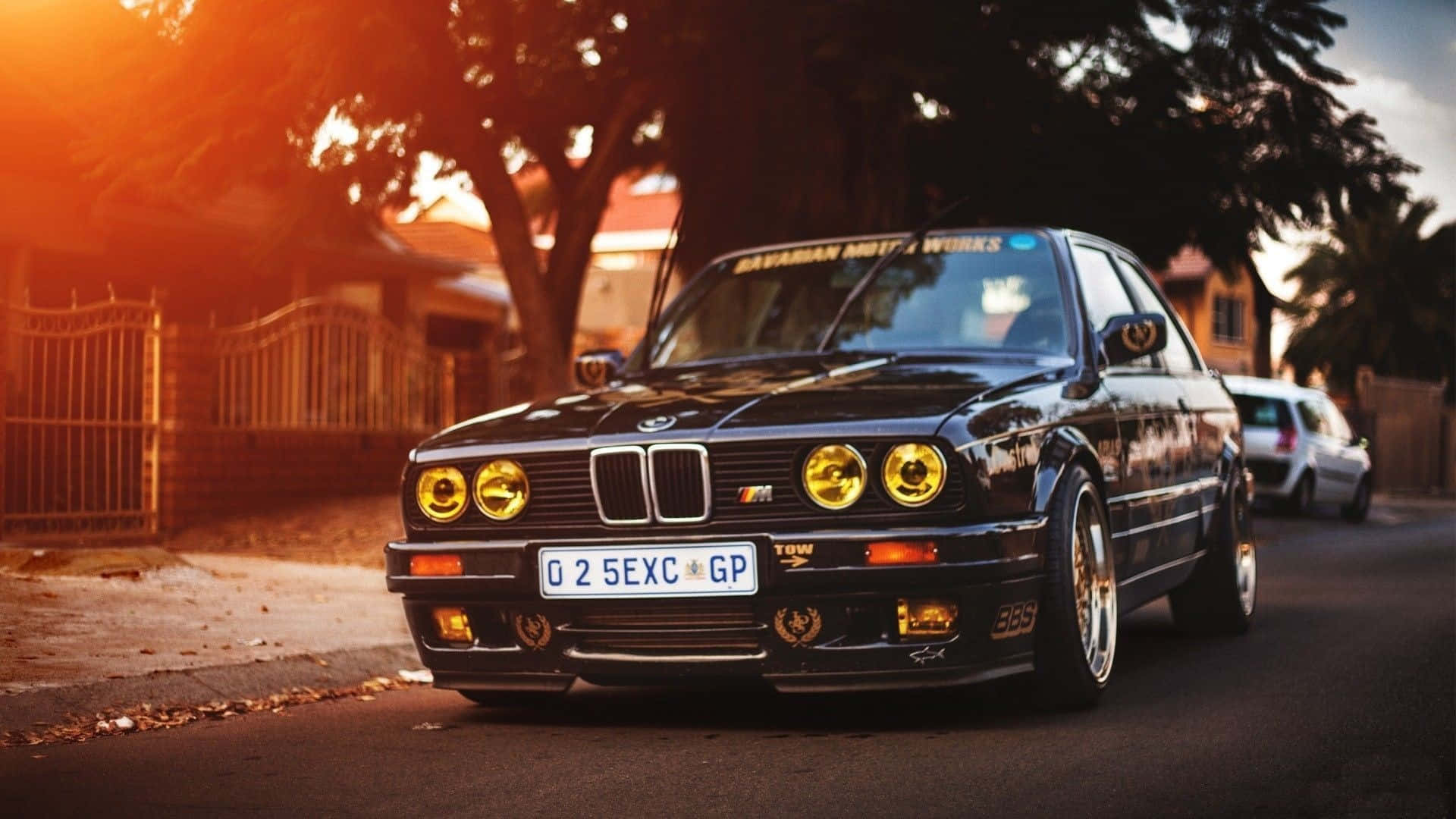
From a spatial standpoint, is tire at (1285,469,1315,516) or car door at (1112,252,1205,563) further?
tire at (1285,469,1315,516)

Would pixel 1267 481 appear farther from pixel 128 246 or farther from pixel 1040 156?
pixel 128 246

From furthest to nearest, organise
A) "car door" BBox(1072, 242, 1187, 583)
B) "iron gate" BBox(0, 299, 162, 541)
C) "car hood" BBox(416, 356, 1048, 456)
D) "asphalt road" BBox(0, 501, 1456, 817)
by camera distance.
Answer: "iron gate" BBox(0, 299, 162, 541)
"car door" BBox(1072, 242, 1187, 583)
"car hood" BBox(416, 356, 1048, 456)
"asphalt road" BBox(0, 501, 1456, 817)

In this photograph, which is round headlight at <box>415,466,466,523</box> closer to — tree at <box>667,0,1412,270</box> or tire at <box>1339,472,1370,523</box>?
tree at <box>667,0,1412,270</box>

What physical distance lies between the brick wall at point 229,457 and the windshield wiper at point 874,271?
7.83m

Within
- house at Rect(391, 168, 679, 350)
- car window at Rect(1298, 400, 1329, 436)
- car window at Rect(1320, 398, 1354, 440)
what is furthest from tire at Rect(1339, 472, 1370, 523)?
house at Rect(391, 168, 679, 350)

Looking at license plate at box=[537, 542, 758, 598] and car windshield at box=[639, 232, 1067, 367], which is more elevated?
car windshield at box=[639, 232, 1067, 367]

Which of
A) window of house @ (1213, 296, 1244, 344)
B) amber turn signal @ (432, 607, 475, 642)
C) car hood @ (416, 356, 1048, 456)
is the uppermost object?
window of house @ (1213, 296, 1244, 344)

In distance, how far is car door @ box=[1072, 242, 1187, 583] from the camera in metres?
6.91

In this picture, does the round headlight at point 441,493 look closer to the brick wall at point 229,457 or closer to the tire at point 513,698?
the tire at point 513,698

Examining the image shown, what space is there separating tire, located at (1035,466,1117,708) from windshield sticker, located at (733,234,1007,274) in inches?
47.6

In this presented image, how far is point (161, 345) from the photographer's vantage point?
45.6 feet

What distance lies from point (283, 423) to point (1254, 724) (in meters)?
11.7

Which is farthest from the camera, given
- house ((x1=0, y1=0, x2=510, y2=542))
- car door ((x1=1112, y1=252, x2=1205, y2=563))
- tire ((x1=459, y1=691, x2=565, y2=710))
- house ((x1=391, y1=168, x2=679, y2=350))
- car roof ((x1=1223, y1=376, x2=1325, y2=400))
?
house ((x1=391, y1=168, x2=679, y2=350))

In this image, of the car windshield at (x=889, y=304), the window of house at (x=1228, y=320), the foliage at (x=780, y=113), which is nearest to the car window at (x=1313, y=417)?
the foliage at (x=780, y=113)
